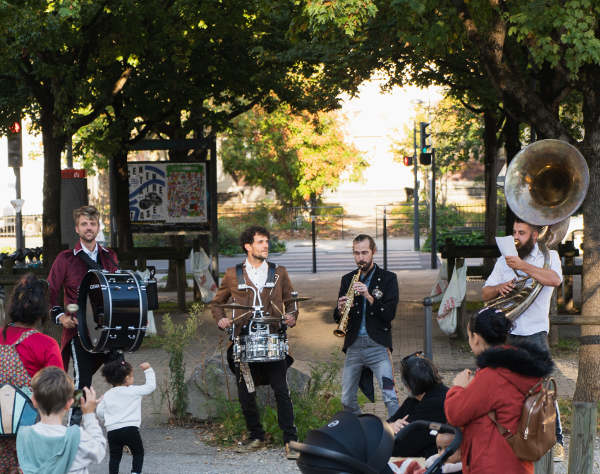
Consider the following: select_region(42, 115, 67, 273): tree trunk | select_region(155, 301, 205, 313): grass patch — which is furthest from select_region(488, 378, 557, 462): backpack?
select_region(155, 301, 205, 313): grass patch

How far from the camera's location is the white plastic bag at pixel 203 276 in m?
12.9

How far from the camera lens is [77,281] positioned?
5.39 metres

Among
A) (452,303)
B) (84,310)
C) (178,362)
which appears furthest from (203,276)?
(84,310)

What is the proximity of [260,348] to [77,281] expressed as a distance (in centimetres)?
153

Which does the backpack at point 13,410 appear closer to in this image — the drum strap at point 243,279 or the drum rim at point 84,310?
the drum rim at point 84,310

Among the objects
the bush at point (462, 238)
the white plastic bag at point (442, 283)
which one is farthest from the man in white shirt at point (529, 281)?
the bush at point (462, 238)

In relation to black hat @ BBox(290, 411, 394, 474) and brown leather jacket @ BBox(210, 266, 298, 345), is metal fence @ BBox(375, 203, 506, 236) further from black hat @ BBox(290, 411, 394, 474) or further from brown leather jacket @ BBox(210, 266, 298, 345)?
black hat @ BBox(290, 411, 394, 474)

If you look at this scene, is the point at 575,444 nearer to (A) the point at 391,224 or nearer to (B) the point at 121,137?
(B) the point at 121,137

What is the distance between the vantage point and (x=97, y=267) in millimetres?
5387

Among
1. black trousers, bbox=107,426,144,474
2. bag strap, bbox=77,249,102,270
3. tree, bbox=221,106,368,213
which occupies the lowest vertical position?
black trousers, bbox=107,426,144,474

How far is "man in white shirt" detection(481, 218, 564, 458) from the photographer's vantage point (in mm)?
4996

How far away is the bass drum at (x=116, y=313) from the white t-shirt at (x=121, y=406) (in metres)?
0.40

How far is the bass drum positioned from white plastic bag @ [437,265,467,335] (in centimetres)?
536

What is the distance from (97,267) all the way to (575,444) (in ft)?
11.7
